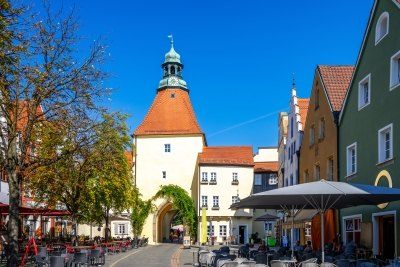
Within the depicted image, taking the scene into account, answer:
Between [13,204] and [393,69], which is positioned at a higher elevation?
[393,69]

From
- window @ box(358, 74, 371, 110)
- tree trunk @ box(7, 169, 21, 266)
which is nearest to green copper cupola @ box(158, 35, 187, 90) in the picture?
window @ box(358, 74, 371, 110)

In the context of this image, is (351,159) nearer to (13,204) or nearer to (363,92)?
(363,92)

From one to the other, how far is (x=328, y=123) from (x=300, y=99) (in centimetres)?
1631

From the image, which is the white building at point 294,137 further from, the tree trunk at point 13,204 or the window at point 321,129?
the tree trunk at point 13,204

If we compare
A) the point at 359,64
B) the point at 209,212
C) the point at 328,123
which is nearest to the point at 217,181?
the point at 209,212

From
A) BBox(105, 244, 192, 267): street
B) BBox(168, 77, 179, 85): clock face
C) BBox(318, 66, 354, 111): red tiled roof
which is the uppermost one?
BBox(168, 77, 179, 85): clock face

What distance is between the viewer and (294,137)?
4238 centimetres

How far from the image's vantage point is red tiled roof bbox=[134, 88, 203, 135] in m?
69.2

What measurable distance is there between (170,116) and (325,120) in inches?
1610

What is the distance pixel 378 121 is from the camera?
23000mm

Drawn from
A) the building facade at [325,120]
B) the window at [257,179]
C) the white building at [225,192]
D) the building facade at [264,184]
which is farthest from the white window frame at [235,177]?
the building facade at [325,120]

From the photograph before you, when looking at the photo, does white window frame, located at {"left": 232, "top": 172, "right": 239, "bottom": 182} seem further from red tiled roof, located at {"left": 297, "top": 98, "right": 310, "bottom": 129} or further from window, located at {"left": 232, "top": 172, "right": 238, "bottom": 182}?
red tiled roof, located at {"left": 297, "top": 98, "right": 310, "bottom": 129}

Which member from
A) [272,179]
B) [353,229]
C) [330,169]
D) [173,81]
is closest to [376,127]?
[353,229]

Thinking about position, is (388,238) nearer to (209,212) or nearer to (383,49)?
(383,49)
